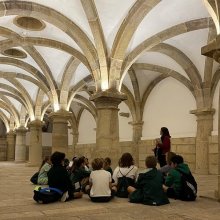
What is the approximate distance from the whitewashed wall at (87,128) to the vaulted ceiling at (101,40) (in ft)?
28.3

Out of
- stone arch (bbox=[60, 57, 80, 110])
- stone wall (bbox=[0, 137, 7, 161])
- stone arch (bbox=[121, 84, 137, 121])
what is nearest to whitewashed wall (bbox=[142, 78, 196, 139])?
stone arch (bbox=[121, 84, 137, 121])

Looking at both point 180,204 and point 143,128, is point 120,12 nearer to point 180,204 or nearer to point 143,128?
point 180,204

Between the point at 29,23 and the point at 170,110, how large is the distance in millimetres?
7644

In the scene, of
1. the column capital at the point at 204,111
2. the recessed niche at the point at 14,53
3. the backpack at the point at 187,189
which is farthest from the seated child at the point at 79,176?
the recessed niche at the point at 14,53

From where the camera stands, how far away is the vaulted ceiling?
340 inches

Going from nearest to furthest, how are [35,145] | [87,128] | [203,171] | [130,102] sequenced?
1. [203,171]
2. [35,145]
3. [130,102]
4. [87,128]

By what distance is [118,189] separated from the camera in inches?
214

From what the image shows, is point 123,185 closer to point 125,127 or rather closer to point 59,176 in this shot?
point 59,176

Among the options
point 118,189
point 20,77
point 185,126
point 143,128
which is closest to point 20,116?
point 20,77

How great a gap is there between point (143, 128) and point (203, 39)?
7.00 m

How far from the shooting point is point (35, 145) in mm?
16531

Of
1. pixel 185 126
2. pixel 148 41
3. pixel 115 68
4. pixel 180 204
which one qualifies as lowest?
pixel 180 204

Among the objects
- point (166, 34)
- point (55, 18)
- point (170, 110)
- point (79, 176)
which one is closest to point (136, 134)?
point (170, 110)

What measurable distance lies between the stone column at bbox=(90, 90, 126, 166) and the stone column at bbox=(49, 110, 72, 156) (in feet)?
14.2
